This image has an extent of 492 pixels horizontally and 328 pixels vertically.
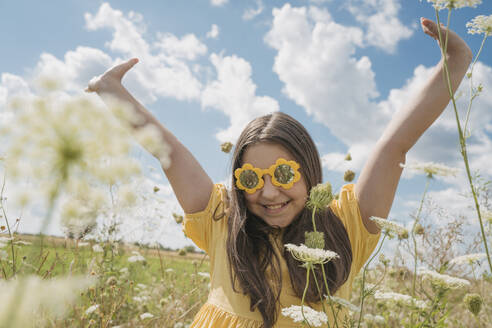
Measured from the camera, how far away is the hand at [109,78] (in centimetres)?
189

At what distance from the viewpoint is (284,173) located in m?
2.05

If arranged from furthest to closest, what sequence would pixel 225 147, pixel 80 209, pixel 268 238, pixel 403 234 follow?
pixel 225 147 < pixel 268 238 < pixel 403 234 < pixel 80 209

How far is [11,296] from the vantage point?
0.90 feet

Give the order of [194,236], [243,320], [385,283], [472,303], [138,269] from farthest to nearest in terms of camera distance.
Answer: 1. [138,269]
2. [385,283]
3. [194,236]
4. [243,320]
5. [472,303]

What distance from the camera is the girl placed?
198cm


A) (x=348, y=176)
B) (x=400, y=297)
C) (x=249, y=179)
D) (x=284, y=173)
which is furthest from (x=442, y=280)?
(x=348, y=176)

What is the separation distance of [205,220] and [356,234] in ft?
3.22

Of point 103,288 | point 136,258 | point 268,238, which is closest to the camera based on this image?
point 268,238

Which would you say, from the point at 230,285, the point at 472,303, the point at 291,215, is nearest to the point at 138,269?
the point at 230,285

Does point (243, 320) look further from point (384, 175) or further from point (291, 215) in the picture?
point (384, 175)

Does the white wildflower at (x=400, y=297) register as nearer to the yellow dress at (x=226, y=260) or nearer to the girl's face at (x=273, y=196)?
the yellow dress at (x=226, y=260)

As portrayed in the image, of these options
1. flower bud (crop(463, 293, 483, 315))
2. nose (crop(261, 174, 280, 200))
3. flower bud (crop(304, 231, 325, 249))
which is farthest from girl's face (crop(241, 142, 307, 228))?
flower bud (crop(463, 293, 483, 315))

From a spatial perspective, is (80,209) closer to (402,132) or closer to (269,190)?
(269,190)

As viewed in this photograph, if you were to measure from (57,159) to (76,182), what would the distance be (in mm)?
30
